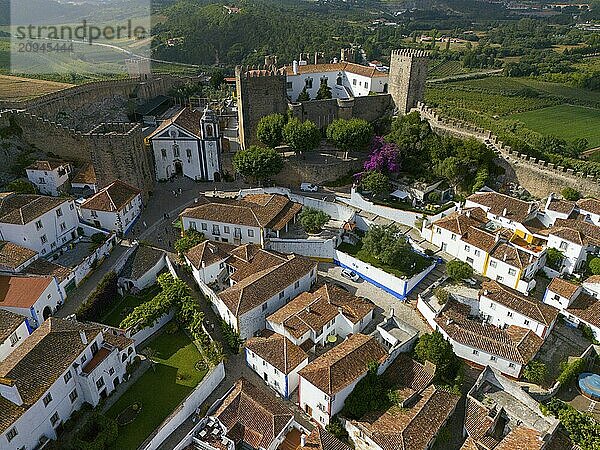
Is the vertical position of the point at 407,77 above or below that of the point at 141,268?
above

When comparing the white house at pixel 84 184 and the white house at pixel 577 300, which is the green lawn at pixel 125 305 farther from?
the white house at pixel 577 300

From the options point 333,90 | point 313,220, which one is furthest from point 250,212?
point 333,90

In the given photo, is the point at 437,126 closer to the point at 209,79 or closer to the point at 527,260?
the point at 527,260

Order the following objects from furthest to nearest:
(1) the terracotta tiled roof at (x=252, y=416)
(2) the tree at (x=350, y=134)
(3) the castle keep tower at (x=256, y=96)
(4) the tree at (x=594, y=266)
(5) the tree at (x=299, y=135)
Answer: (3) the castle keep tower at (x=256, y=96) → (2) the tree at (x=350, y=134) → (5) the tree at (x=299, y=135) → (4) the tree at (x=594, y=266) → (1) the terracotta tiled roof at (x=252, y=416)

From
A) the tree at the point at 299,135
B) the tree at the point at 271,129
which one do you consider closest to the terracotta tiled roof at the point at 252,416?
the tree at the point at 299,135

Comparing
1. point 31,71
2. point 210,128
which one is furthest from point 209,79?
point 210,128

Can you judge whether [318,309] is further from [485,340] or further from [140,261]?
[140,261]

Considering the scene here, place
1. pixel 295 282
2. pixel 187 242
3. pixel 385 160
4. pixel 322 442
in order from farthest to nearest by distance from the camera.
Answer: pixel 385 160 < pixel 187 242 < pixel 295 282 < pixel 322 442
